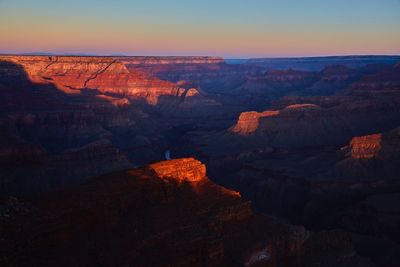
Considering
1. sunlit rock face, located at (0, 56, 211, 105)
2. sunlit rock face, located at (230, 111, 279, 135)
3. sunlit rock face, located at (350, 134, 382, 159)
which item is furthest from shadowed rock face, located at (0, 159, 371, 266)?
sunlit rock face, located at (0, 56, 211, 105)

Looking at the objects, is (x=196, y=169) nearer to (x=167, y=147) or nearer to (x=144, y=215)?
(x=144, y=215)

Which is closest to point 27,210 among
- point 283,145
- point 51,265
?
point 51,265

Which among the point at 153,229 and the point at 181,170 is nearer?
the point at 153,229

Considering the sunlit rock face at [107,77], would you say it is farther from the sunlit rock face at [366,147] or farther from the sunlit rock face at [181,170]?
the sunlit rock face at [181,170]

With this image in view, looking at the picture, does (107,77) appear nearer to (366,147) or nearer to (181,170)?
(366,147)

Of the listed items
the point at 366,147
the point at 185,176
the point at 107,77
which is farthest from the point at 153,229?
the point at 107,77

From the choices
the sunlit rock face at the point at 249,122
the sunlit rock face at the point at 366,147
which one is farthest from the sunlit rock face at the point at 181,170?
the sunlit rock face at the point at 249,122
